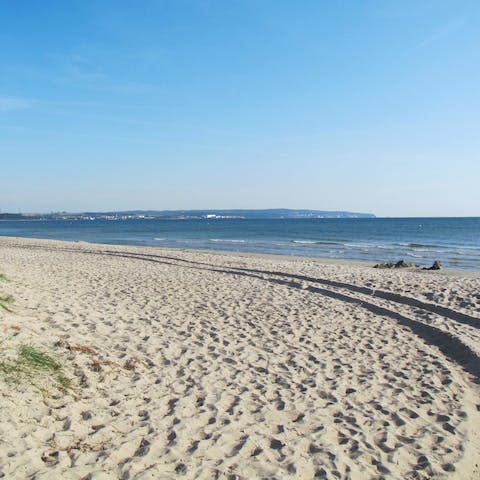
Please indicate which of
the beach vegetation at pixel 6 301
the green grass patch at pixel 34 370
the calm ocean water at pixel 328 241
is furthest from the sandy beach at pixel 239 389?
the calm ocean water at pixel 328 241

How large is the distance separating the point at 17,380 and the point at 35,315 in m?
3.80

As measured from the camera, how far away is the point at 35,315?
8781mm

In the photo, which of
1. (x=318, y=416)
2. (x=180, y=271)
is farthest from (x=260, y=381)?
(x=180, y=271)

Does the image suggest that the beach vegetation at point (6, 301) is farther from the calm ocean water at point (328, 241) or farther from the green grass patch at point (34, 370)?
the calm ocean water at point (328, 241)

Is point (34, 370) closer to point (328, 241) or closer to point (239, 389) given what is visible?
point (239, 389)

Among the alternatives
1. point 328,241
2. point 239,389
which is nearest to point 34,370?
point 239,389

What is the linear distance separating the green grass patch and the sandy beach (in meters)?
0.08

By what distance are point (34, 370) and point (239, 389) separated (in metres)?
2.46

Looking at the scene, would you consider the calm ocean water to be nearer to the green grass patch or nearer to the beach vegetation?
the beach vegetation

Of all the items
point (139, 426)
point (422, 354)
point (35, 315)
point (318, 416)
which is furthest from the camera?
point (35, 315)

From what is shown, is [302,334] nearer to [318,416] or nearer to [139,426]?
[318,416]

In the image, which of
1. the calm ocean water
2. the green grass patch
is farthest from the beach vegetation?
the calm ocean water

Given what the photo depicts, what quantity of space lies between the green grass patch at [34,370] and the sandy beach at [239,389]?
0.08m

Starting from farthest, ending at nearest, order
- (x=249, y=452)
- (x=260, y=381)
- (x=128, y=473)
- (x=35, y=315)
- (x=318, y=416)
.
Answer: (x=35, y=315) → (x=260, y=381) → (x=318, y=416) → (x=249, y=452) → (x=128, y=473)
